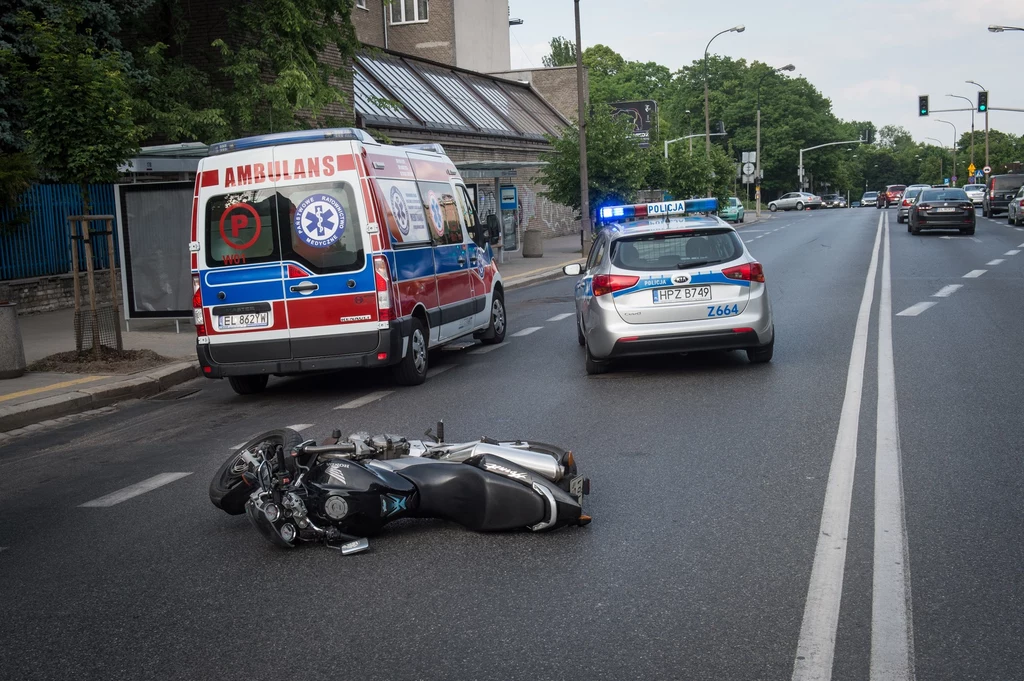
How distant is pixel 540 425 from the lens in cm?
838

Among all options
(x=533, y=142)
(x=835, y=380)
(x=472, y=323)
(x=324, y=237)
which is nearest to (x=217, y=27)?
(x=472, y=323)

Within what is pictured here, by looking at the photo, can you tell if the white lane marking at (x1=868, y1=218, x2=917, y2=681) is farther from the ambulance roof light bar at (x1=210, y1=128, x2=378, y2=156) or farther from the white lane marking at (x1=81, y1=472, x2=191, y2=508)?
the ambulance roof light bar at (x1=210, y1=128, x2=378, y2=156)

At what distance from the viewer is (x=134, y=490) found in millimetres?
7148

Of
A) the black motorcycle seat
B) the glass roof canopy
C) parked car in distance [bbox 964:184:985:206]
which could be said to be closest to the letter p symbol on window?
the black motorcycle seat

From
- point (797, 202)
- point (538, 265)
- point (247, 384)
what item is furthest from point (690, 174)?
point (797, 202)

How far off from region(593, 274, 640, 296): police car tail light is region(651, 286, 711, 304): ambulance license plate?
0.86 feet

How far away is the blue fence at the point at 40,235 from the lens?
1989cm

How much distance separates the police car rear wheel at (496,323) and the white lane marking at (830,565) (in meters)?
6.16

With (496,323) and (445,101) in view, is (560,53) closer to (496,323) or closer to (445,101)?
(445,101)

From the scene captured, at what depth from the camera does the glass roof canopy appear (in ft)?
120

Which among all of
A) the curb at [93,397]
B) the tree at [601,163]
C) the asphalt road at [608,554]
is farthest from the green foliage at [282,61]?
the tree at [601,163]

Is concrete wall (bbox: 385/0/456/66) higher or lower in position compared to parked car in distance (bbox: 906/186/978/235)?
higher

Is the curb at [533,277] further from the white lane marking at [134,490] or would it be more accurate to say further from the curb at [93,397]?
the white lane marking at [134,490]

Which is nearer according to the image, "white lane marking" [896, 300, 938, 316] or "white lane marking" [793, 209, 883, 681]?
"white lane marking" [793, 209, 883, 681]
